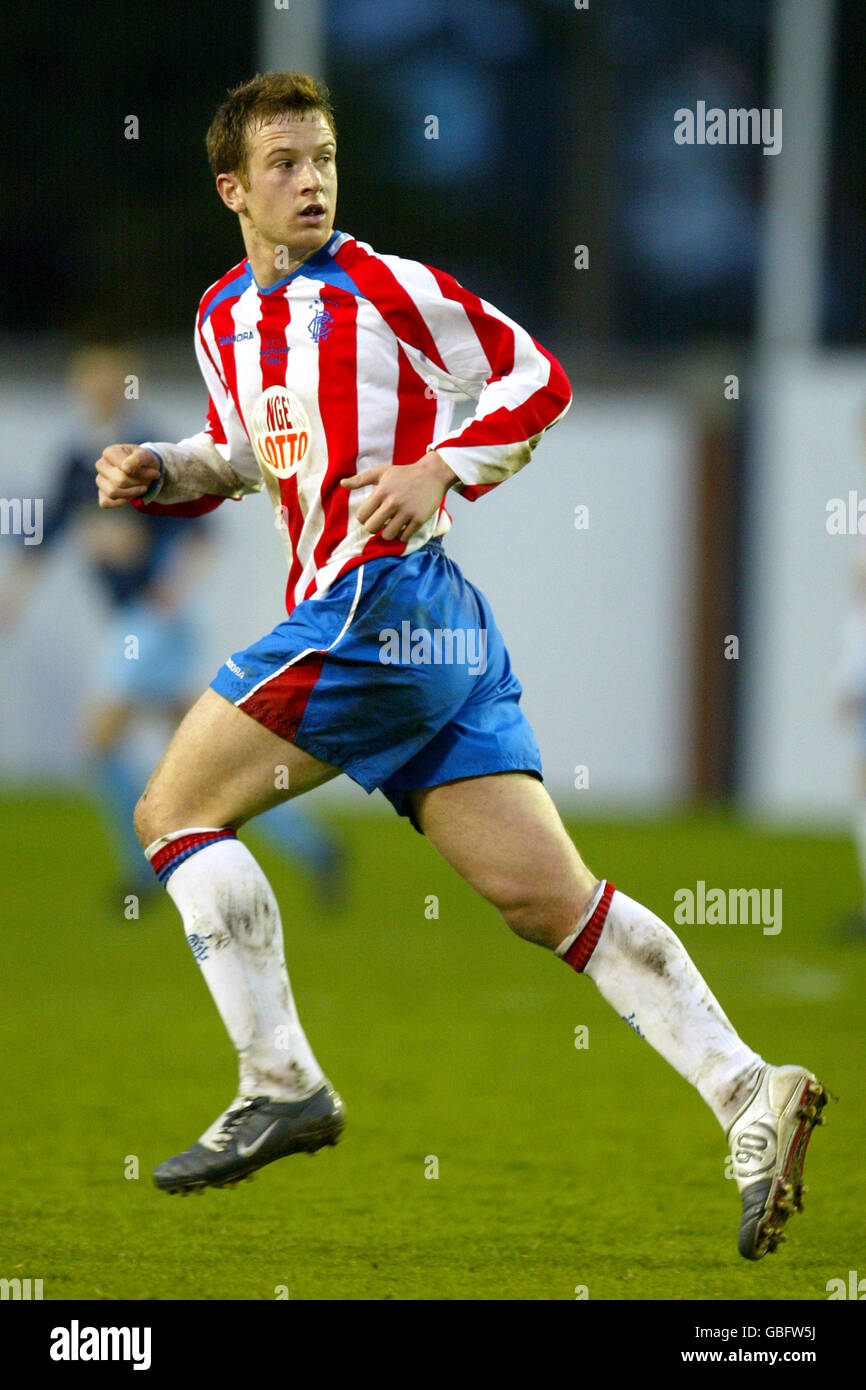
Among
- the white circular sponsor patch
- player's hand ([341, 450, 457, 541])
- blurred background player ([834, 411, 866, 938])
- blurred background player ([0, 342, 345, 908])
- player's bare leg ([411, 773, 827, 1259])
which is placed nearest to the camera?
player's hand ([341, 450, 457, 541])

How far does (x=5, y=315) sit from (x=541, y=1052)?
18.8m

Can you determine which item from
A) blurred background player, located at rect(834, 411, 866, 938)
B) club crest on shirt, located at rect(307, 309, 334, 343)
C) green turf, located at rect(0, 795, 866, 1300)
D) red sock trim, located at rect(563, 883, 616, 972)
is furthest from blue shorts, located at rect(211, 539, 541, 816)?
blurred background player, located at rect(834, 411, 866, 938)

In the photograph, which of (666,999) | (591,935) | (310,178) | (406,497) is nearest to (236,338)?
(310,178)

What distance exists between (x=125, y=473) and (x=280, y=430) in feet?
1.12

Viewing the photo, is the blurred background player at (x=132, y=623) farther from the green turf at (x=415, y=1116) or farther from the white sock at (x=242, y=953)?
the white sock at (x=242, y=953)

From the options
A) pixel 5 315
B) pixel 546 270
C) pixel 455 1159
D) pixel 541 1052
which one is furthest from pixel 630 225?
pixel 455 1159

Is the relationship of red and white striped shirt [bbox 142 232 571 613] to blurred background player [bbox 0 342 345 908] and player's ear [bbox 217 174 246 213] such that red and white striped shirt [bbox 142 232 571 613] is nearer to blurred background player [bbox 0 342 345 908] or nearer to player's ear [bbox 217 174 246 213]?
player's ear [bbox 217 174 246 213]

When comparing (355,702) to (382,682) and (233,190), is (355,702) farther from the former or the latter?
(233,190)

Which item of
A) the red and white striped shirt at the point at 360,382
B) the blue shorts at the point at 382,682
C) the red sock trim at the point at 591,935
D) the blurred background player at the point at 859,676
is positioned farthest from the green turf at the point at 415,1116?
the red and white striped shirt at the point at 360,382

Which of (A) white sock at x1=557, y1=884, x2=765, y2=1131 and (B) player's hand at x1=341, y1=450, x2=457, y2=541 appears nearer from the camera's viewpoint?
(B) player's hand at x1=341, y1=450, x2=457, y2=541

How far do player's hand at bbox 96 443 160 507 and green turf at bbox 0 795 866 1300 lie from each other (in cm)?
145

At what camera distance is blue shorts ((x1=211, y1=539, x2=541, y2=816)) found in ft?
11.7

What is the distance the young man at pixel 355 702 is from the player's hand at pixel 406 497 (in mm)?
30

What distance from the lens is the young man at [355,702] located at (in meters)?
3.57
